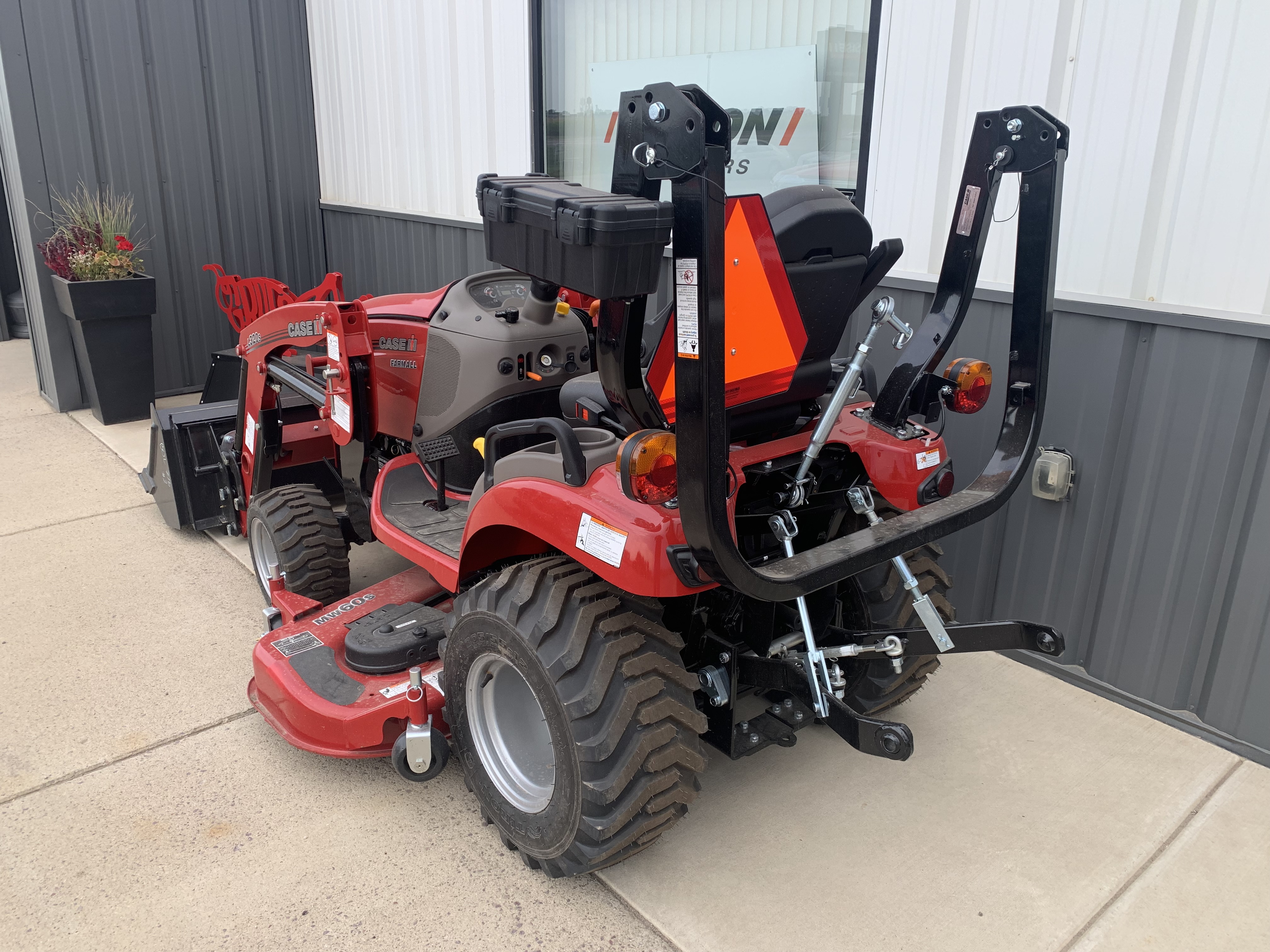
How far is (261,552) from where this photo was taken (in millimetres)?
3617

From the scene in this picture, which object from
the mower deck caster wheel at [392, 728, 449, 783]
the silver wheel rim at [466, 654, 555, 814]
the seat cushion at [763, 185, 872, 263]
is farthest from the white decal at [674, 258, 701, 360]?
the mower deck caster wheel at [392, 728, 449, 783]

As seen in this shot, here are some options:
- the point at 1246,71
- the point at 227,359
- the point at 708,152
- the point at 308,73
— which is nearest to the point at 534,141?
the point at 227,359

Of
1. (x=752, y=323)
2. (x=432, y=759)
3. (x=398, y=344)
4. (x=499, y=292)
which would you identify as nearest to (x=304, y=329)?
(x=398, y=344)

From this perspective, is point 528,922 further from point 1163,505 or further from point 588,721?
point 1163,505

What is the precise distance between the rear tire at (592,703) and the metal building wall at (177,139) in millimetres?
5351

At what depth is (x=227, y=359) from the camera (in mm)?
5168

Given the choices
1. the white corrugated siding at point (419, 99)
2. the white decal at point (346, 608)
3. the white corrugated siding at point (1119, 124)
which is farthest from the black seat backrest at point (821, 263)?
the white corrugated siding at point (419, 99)

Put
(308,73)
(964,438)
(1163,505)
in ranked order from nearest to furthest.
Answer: (1163,505) → (964,438) → (308,73)

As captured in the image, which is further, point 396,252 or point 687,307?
point 396,252

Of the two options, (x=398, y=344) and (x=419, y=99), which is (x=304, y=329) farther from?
(x=419, y=99)

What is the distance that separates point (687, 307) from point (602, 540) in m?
0.60

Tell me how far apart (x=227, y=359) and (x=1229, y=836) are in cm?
500

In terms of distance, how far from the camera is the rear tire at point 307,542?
10.8ft

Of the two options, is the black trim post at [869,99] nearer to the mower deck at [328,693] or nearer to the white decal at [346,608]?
the white decal at [346,608]
